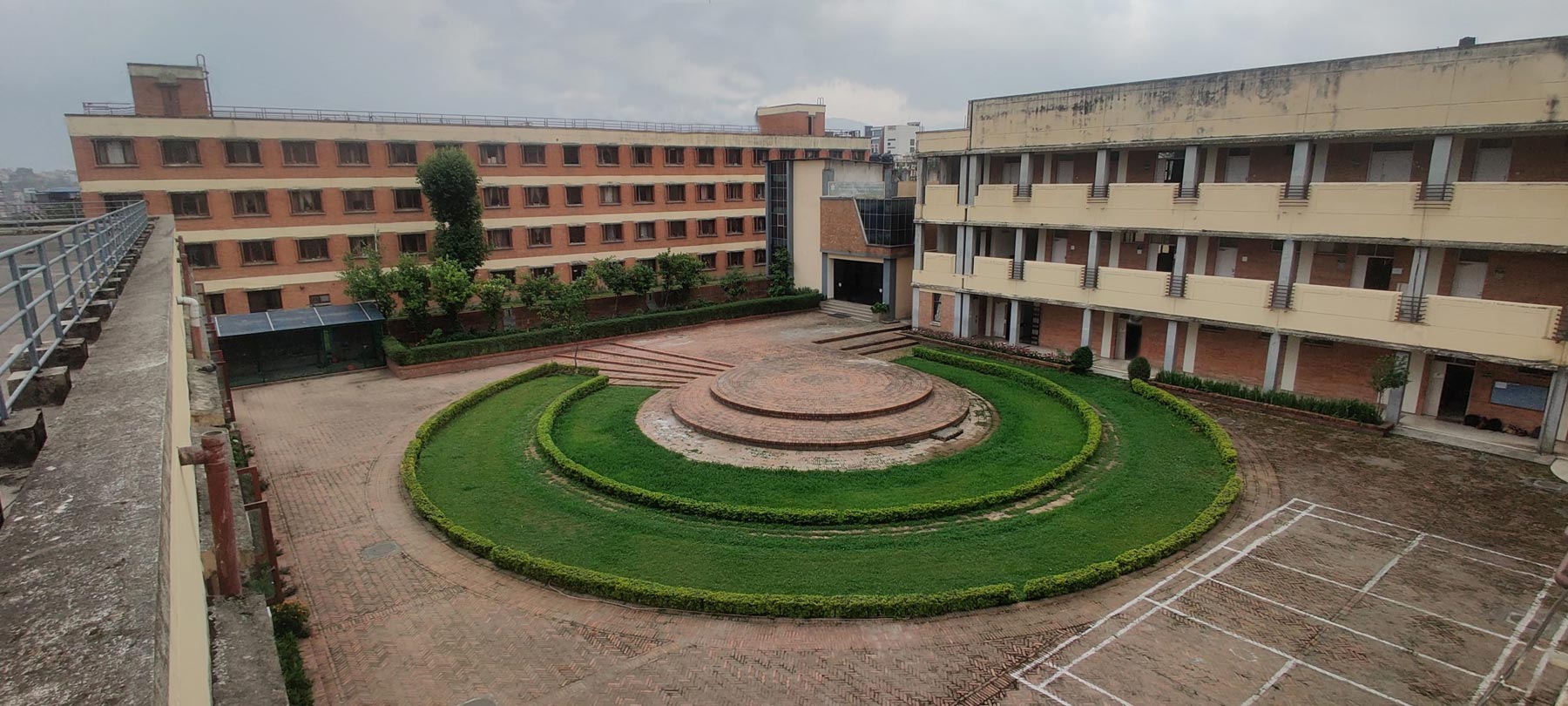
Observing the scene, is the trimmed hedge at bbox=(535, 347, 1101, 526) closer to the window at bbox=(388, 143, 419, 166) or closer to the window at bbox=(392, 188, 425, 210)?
the window at bbox=(392, 188, 425, 210)

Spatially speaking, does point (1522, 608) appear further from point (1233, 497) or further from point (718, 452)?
point (718, 452)

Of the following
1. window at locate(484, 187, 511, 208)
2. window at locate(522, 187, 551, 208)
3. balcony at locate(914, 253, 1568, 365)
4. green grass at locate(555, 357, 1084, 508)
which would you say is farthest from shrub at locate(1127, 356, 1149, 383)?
window at locate(484, 187, 511, 208)

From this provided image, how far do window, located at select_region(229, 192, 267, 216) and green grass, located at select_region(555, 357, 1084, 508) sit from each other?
19.4 m

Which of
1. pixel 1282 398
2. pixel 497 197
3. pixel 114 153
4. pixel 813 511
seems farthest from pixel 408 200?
pixel 1282 398

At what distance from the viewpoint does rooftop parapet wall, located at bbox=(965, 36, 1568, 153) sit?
742 inches

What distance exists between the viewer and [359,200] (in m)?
35.0

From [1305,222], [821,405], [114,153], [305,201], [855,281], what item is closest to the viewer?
[1305,222]

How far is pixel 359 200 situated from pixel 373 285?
6817 millimetres

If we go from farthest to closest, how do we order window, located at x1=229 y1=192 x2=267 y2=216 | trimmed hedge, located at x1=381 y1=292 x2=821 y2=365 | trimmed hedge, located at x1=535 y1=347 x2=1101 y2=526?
window, located at x1=229 y1=192 x2=267 y2=216 → trimmed hedge, located at x1=381 y1=292 x2=821 y2=365 → trimmed hedge, located at x1=535 y1=347 x2=1101 y2=526

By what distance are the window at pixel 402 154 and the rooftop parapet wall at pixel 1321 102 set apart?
25.9 meters

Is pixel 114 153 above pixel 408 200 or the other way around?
above

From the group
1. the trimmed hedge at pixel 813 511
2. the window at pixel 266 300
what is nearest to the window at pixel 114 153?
the window at pixel 266 300

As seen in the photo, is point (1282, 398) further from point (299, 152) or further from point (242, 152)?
point (242, 152)

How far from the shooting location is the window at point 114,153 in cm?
2947
